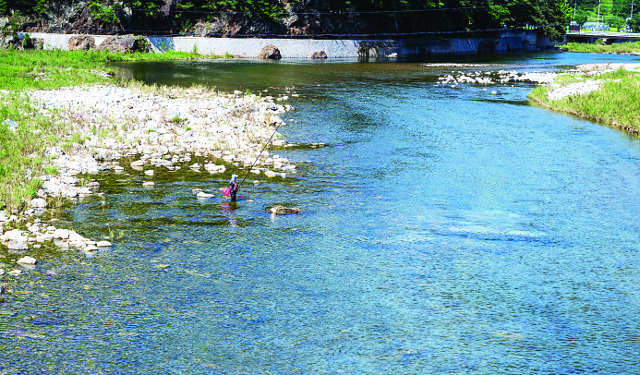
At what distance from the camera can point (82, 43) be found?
61.3 metres

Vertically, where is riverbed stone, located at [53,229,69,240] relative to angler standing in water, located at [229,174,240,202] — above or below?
below

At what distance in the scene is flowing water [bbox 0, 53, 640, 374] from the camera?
24.8 feet

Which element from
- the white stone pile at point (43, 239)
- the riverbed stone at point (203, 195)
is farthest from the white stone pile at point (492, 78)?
the white stone pile at point (43, 239)

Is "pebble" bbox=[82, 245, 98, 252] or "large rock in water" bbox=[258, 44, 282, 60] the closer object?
"pebble" bbox=[82, 245, 98, 252]

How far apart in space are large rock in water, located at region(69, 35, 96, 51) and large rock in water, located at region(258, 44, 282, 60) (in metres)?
16.3

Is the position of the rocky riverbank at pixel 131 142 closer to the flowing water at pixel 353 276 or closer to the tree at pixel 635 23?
the flowing water at pixel 353 276

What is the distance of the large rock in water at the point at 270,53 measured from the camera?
66.1 meters

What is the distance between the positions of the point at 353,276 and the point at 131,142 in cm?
1018

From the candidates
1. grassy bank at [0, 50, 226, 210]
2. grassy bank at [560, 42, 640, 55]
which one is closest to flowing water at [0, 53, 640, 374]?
grassy bank at [0, 50, 226, 210]

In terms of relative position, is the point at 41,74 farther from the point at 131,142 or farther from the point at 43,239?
the point at 43,239

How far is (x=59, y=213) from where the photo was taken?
40.0ft

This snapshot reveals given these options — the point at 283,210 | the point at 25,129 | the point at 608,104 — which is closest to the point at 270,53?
the point at 608,104

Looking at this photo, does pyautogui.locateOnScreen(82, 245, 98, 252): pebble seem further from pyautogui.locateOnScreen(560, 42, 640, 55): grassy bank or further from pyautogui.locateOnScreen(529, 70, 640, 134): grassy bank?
pyautogui.locateOnScreen(560, 42, 640, 55): grassy bank

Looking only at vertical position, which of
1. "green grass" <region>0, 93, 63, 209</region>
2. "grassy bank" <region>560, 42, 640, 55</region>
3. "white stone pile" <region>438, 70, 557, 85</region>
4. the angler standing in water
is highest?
"grassy bank" <region>560, 42, 640, 55</region>
